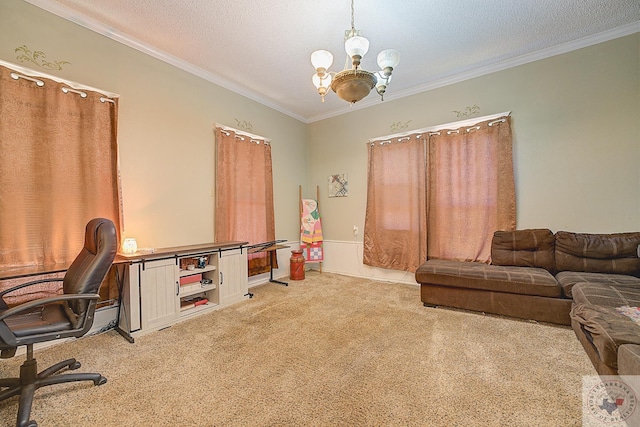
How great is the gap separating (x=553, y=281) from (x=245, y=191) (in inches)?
148

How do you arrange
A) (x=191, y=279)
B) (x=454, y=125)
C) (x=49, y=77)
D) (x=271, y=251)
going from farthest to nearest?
(x=271, y=251) < (x=454, y=125) < (x=191, y=279) < (x=49, y=77)

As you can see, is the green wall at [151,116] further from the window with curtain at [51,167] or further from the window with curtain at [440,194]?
the window with curtain at [440,194]

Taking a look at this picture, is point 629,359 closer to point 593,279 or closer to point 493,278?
point 493,278

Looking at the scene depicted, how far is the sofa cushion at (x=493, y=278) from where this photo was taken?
2516 mm

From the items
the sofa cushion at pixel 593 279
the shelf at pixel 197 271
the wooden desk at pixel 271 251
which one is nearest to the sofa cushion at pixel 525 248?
the sofa cushion at pixel 593 279

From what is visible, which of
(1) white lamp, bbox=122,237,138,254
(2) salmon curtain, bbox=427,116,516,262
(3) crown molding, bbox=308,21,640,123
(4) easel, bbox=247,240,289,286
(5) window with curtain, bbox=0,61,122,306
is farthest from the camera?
(4) easel, bbox=247,240,289,286

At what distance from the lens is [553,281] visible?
251cm

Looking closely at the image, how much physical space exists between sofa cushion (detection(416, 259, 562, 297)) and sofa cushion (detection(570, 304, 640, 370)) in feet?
2.13

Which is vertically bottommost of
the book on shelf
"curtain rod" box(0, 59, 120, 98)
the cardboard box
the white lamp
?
the book on shelf

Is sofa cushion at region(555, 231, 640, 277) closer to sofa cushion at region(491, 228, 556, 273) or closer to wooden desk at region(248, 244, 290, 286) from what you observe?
sofa cushion at region(491, 228, 556, 273)

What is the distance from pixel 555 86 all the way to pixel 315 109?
3298 millimetres

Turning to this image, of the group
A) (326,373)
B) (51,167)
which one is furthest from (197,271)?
(326,373)

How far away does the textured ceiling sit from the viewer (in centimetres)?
233

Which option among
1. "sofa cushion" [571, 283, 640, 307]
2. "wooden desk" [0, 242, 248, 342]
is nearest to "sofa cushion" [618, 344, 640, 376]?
"sofa cushion" [571, 283, 640, 307]
